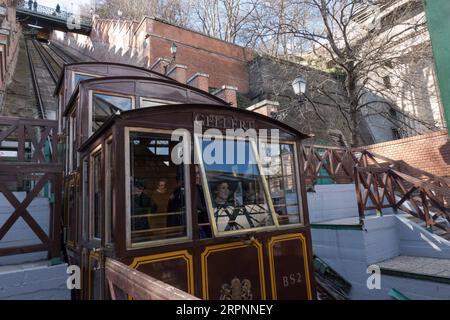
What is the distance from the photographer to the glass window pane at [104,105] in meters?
5.53

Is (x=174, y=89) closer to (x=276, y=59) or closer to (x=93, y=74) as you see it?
(x=93, y=74)

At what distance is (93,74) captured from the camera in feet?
23.0

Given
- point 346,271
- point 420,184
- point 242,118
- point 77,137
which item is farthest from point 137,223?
point 420,184

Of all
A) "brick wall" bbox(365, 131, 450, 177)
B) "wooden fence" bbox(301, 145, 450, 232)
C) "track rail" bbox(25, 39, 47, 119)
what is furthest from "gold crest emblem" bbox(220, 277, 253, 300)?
"track rail" bbox(25, 39, 47, 119)

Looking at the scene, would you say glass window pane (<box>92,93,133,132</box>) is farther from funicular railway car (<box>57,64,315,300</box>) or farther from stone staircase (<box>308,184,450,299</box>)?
stone staircase (<box>308,184,450,299</box>)

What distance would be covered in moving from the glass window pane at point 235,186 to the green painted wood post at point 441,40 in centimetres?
256

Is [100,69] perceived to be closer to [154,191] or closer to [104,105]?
[104,105]

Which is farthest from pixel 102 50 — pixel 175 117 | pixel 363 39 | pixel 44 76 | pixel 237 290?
pixel 237 290

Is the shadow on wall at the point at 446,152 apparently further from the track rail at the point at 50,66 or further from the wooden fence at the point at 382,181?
the track rail at the point at 50,66

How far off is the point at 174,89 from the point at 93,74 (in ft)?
6.10

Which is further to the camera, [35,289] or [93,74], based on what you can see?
[93,74]

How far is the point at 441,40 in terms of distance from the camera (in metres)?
2.87

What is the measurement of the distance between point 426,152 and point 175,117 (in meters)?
10.1

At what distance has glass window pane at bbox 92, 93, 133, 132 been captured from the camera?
18.1ft
